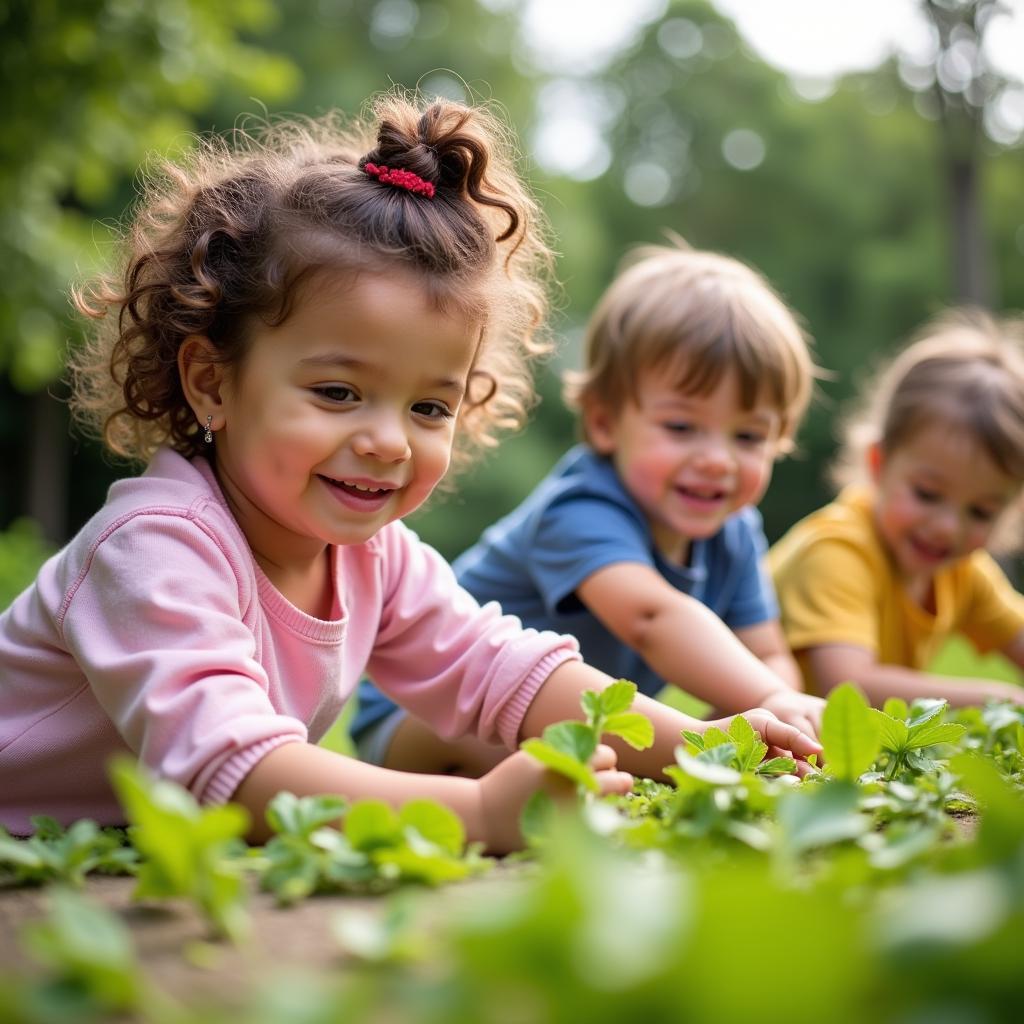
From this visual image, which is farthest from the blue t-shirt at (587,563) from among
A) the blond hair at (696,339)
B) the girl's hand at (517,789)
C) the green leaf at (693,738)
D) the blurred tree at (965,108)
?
the blurred tree at (965,108)

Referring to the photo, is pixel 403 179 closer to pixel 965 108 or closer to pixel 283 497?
pixel 283 497

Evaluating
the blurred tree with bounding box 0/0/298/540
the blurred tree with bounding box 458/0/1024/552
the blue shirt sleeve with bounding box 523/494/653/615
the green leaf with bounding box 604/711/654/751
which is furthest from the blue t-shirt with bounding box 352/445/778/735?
the blurred tree with bounding box 458/0/1024/552

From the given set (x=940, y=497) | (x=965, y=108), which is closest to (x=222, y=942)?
(x=940, y=497)

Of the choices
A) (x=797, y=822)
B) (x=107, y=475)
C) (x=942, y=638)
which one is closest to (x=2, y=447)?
(x=107, y=475)

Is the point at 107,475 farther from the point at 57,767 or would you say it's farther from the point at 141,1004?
the point at 141,1004

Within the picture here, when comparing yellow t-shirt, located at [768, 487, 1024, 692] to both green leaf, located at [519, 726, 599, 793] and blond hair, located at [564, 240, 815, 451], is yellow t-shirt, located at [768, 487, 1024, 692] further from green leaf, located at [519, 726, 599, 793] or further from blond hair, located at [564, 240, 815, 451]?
green leaf, located at [519, 726, 599, 793]

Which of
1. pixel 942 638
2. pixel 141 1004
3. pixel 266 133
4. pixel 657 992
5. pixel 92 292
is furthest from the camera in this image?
pixel 942 638

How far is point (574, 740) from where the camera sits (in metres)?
1.32

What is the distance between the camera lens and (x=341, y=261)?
1.85 metres

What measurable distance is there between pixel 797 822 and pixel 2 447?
658 inches

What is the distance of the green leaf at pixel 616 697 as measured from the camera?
140cm

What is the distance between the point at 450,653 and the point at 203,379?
2.01 feet

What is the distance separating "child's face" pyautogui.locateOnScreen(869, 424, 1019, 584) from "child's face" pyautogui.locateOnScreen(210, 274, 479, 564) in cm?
199

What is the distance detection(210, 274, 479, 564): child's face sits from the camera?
1.80 m
